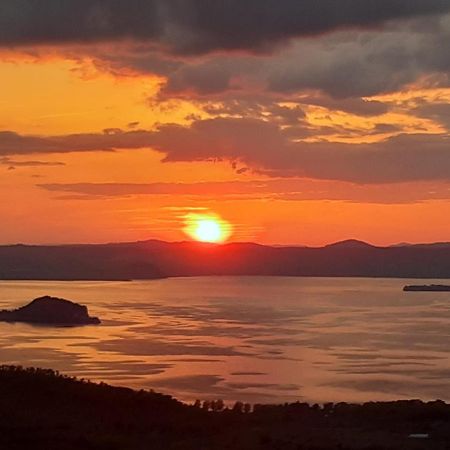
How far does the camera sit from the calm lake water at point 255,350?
40125mm

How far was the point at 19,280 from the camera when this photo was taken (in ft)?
598

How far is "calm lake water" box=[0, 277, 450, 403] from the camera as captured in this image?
40125mm

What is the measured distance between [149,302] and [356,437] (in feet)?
324

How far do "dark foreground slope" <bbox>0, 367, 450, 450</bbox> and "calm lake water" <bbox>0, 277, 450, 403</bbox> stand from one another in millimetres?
17802

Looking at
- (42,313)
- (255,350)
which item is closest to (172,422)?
(255,350)

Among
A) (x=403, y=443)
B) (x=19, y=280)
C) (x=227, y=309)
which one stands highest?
(x=19, y=280)

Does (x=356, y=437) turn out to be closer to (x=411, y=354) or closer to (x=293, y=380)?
(x=293, y=380)

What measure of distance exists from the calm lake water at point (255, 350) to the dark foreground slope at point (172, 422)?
17.8 meters

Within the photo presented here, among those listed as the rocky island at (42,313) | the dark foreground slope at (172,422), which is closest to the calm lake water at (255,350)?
the rocky island at (42,313)

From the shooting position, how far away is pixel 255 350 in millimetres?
56906

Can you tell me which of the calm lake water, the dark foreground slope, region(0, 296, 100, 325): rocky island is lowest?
the dark foreground slope

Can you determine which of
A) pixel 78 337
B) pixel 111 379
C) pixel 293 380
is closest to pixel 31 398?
pixel 111 379

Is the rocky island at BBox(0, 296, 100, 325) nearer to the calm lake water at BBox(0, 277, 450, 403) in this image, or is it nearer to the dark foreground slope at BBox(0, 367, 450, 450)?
the calm lake water at BBox(0, 277, 450, 403)

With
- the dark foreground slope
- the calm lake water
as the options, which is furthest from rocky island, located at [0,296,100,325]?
the dark foreground slope
